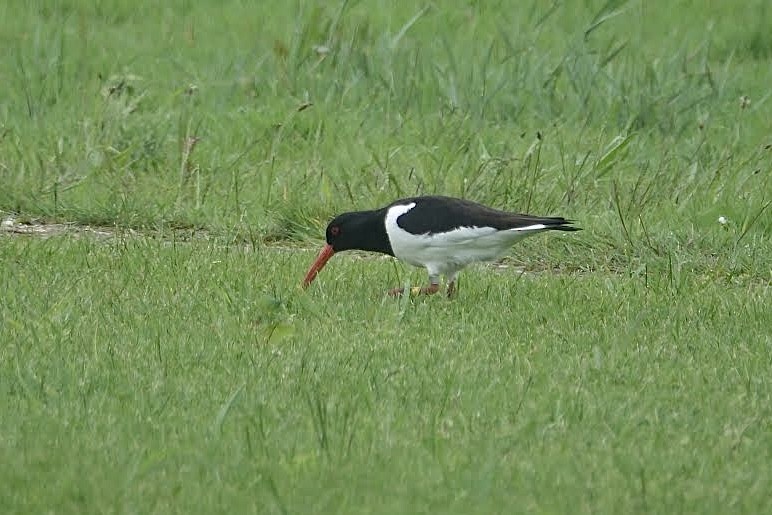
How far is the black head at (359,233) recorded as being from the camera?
747cm

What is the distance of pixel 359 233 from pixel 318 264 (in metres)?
0.26

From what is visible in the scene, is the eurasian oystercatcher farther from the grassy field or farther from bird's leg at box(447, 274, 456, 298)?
the grassy field

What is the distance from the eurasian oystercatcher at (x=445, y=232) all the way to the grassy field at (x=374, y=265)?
200 mm

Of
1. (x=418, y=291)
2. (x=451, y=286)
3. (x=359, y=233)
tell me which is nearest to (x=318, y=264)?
(x=359, y=233)

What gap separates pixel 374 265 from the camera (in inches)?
318

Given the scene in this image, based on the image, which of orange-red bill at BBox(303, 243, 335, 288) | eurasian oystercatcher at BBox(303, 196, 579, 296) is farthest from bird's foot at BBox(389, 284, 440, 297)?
orange-red bill at BBox(303, 243, 335, 288)

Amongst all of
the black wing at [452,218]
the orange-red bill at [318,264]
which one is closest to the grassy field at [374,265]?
the orange-red bill at [318,264]

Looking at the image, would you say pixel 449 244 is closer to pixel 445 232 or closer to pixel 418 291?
pixel 445 232

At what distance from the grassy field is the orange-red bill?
117mm

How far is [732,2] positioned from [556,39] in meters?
2.00

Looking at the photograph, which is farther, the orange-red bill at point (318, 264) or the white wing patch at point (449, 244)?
the orange-red bill at point (318, 264)

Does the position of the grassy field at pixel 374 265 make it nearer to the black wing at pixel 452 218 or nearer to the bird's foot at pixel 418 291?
the bird's foot at pixel 418 291

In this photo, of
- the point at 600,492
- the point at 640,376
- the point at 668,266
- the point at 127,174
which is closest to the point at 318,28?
the point at 127,174

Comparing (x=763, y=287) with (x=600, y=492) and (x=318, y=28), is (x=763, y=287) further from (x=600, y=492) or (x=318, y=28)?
(x=318, y=28)
